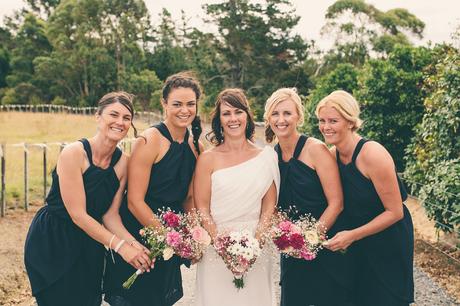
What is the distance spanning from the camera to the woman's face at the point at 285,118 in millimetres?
4344

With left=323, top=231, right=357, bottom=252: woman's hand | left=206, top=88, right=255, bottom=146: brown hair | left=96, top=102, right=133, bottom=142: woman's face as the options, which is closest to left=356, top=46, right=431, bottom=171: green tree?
left=206, top=88, right=255, bottom=146: brown hair

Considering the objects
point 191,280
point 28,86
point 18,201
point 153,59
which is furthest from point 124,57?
point 191,280

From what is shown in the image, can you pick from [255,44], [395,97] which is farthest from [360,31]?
[395,97]

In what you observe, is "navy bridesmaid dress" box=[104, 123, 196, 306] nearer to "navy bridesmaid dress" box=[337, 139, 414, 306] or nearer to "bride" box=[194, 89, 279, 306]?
"bride" box=[194, 89, 279, 306]

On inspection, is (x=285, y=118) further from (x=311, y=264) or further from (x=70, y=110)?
(x=70, y=110)

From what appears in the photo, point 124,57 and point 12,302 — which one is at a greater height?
point 124,57

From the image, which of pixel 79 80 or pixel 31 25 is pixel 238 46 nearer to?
pixel 79 80

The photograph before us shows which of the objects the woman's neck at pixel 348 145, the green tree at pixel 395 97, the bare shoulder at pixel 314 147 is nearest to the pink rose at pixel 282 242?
the bare shoulder at pixel 314 147

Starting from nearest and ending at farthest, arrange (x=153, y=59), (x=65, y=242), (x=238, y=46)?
(x=65, y=242), (x=238, y=46), (x=153, y=59)

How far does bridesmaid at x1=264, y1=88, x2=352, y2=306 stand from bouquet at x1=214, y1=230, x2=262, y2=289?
0.51 metres

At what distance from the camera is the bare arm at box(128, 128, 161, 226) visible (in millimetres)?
4145

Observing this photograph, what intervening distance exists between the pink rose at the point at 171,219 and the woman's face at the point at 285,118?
1137 mm

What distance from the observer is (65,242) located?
13.1 feet

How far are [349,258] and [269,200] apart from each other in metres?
0.83
